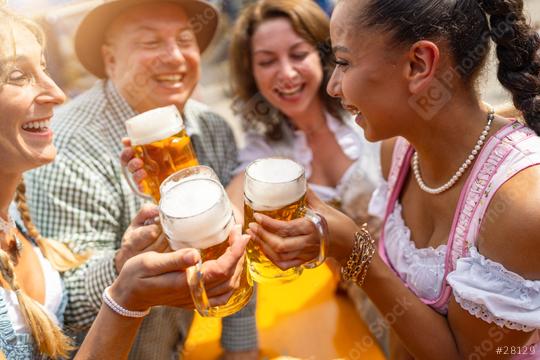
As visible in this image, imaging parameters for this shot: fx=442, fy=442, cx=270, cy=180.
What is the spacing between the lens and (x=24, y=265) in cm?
133

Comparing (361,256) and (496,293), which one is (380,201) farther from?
(496,293)

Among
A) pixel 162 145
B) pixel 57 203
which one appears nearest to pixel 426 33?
pixel 162 145

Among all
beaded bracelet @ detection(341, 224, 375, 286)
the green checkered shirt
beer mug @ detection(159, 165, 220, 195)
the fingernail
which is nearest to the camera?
the fingernail

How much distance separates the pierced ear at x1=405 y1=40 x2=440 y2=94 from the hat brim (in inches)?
42.3

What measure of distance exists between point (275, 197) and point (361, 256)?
0.34 metres

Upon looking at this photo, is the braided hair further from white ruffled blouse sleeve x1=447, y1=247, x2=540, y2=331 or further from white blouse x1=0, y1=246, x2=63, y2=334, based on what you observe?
white ruffled blouse sleeve x1=447, y1=247, x2=540, y2=331

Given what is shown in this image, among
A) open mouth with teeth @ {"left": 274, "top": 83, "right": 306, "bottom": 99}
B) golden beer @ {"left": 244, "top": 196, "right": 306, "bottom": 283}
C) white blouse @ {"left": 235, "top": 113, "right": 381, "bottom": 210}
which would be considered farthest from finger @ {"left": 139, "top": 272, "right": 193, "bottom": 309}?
open mouth with teeth @ {"left": 274, "top": 83, "right": 306, "bottom": 99}

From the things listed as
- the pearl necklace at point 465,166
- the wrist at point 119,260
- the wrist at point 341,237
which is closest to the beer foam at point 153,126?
the wrist at point 119,260

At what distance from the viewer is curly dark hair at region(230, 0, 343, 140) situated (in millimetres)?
2229

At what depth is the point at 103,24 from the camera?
1891 millimetres

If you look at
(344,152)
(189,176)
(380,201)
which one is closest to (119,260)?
(189,176)

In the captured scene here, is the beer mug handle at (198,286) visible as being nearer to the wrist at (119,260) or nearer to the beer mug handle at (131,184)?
the wrist at (119,260)

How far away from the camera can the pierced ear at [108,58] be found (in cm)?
195

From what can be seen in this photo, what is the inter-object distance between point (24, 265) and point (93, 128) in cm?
66
